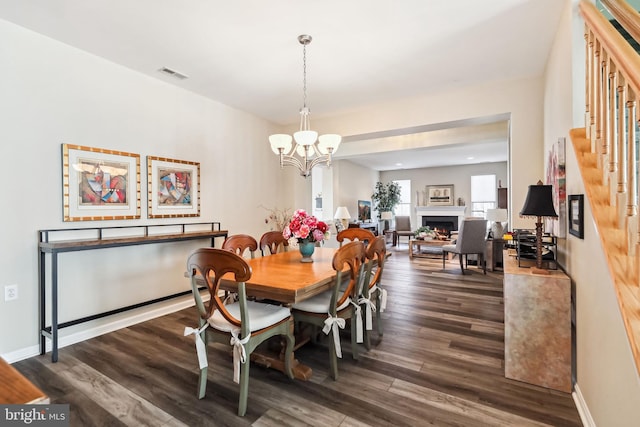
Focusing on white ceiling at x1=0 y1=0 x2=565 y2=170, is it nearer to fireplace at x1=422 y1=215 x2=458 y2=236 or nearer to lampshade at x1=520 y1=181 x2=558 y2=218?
lampshade at x1=520 y1=181 x2=558 y2=218

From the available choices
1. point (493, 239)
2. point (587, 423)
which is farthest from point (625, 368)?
point (493, 239)

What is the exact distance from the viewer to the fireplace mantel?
10391 mm

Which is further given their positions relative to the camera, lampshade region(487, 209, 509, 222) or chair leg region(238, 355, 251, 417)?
lampshade region(487, 209, 509, 222)

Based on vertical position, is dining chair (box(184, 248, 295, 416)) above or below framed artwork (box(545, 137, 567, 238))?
below

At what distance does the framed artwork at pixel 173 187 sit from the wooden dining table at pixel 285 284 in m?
1.49

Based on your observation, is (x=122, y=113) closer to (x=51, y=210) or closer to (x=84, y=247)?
(x=51, y=210)

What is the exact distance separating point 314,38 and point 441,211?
9.18 m

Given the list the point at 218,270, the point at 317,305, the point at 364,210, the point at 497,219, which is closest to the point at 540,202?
the point at 317,305

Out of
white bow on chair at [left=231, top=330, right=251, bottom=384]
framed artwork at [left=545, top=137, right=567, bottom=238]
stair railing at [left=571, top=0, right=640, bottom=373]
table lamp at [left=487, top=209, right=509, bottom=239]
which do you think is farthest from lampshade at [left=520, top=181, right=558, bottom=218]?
table lamp at [left=487, top=209, right=509, bottom=239]

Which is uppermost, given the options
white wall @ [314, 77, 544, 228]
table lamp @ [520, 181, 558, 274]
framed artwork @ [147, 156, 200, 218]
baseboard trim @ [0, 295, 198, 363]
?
white wall @ [314, 77, 544, 228]

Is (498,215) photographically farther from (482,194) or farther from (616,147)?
(616,147)

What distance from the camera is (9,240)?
8.24 feet

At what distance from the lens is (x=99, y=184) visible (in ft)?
9.96

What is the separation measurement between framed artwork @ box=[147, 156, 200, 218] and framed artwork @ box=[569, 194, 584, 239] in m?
3.81
